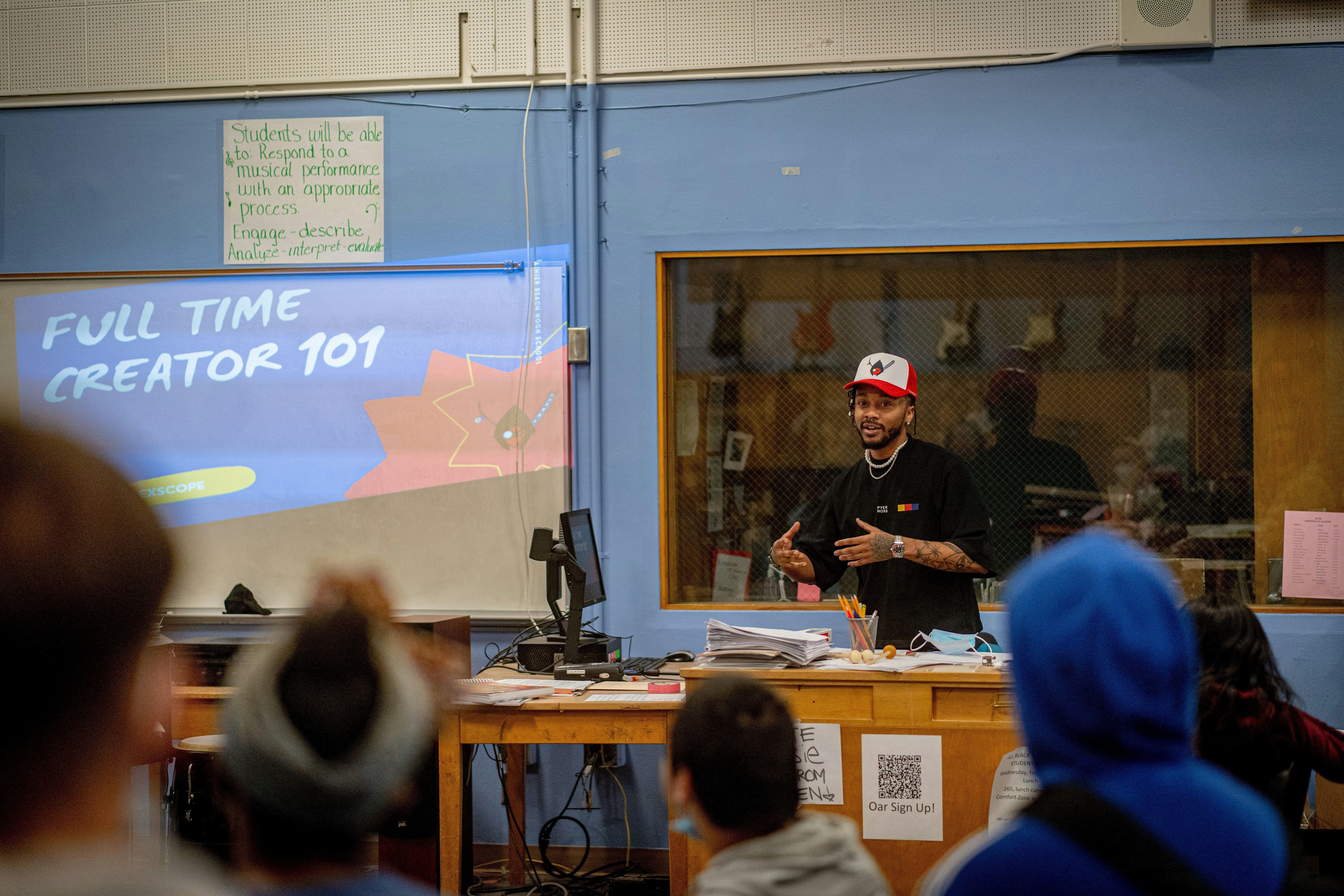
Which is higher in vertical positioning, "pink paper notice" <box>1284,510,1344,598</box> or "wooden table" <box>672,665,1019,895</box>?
"pink paper notice" <box>1284,510,1344,598</box>

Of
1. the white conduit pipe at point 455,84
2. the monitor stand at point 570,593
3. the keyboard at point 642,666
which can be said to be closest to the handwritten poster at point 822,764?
the keyboard at point 642,666

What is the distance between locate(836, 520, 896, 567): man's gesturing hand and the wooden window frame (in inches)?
37.5

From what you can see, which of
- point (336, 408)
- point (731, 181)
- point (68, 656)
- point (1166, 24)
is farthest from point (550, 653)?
point (1166, 24)

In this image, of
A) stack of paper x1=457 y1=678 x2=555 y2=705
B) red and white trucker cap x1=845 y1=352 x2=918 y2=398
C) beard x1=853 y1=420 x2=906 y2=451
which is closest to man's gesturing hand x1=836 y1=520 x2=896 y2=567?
beard x1=853 y1=420 x2=906 y2=451

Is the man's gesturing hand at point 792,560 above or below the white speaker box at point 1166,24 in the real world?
below

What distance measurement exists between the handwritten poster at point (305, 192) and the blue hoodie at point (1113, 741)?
3.89m

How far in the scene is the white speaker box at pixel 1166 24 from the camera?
157 inches

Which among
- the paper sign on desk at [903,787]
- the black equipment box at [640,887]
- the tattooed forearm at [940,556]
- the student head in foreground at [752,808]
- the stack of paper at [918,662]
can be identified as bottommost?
the black equipment box at [640,887]

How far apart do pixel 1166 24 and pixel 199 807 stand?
4650mm

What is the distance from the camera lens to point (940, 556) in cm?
325

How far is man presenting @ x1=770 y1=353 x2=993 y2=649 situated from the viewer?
3295mm

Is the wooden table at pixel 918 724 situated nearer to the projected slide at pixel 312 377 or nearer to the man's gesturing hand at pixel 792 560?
the man's gesturing hand at pixel 792 560

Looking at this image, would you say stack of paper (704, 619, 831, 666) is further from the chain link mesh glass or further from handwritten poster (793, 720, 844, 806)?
the chain link mesh glass

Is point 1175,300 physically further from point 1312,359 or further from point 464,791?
point 464,791
